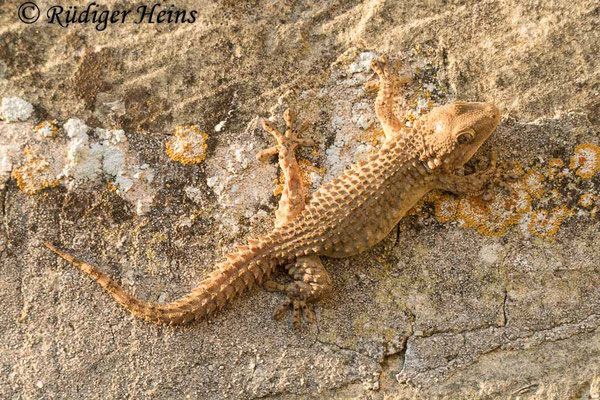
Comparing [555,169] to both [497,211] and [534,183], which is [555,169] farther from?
[497,211]

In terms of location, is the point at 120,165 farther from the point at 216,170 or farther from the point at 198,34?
the point at 198,34

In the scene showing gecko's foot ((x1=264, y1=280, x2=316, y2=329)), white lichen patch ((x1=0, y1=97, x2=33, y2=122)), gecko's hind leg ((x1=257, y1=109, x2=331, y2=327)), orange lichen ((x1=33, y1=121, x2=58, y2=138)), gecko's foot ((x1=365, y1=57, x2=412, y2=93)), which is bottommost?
gecko's foot ((x1=264, y1=280, x2=316, y2=329))

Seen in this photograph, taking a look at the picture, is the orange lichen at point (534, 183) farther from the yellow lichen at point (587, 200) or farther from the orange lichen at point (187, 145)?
the orange lichen at point (187, 145)

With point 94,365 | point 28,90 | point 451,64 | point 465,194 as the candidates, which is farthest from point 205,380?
point 451,64

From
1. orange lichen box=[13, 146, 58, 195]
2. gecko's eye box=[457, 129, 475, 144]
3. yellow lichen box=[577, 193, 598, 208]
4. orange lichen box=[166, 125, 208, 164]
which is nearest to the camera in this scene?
gecko's eye box=[457, 129, 475, 144]

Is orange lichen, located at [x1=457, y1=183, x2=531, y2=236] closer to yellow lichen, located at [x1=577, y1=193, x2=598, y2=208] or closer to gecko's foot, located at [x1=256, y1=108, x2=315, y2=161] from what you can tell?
yellow lichen, located at [x1=577, y1=193, x2=598, y2=208]

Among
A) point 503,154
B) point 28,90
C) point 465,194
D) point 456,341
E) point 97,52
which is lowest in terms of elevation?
point 456,341

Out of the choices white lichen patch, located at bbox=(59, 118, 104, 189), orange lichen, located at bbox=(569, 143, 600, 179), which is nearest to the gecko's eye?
orange lichen, located at bbox=(569, 143, 600, 179)
